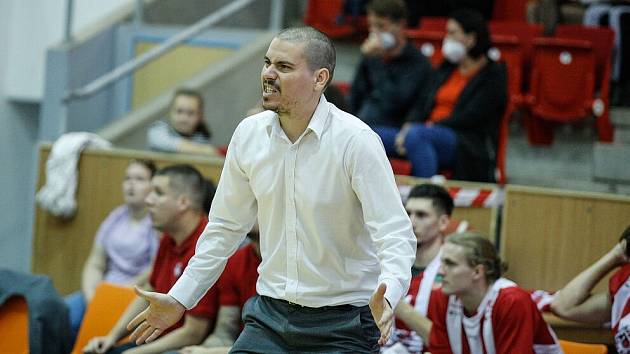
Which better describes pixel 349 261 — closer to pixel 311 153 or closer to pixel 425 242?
pixel 311 153

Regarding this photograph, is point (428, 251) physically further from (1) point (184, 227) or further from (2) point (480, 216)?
(1) point (184, 227)

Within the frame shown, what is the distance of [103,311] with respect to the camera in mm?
5070

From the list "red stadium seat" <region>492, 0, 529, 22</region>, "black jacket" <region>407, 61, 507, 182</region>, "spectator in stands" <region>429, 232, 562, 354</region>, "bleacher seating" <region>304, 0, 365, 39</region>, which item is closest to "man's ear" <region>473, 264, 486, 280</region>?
"spectator in stands" <region>429, 232, 562, 354</region>

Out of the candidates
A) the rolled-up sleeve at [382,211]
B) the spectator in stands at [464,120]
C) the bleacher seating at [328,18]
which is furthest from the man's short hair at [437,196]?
the bleacher seating at [328,18]

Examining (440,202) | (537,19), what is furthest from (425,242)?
(537,19)

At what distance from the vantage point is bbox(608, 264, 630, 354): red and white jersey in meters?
3.95

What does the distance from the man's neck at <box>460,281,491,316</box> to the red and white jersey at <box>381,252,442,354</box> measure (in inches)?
10.4

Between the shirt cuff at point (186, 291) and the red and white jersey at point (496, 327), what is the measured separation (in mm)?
1345

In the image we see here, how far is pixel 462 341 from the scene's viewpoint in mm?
4062

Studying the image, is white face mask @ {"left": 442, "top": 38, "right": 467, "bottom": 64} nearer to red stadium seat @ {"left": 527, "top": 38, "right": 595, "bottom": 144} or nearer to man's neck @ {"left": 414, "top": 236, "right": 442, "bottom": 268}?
red stadium seat @ {"left": 527, "top": 38, "right": 595, "bottom": 144}

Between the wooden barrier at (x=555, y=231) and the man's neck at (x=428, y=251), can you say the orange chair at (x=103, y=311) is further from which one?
the wooden barrier at (x=555, y=231)

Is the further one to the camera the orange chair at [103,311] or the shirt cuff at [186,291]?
the orange chair at [103,311]

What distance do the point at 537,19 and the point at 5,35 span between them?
378 centimetres

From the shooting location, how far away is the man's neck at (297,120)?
9.68ft
